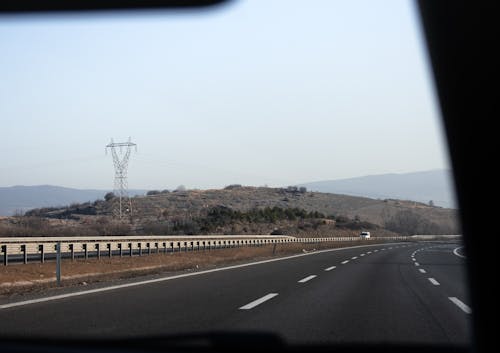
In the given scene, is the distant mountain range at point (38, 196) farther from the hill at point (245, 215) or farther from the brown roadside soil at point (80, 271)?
the brown roadside soil at point (80, 271)

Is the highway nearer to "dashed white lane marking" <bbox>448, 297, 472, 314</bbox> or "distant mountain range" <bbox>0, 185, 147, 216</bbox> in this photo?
"dashed white lane marking" <bbox>448, 297, 472, 314</bbox>

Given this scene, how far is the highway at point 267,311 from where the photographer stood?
9.13 meters

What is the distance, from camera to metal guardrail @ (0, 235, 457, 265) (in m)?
23.3

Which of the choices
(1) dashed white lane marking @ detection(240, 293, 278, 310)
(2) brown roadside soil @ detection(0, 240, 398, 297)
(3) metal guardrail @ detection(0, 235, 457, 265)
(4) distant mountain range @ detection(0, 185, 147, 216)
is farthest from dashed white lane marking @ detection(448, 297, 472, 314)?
(4) distant mountain range @ detection(0, 185, 147, 216)

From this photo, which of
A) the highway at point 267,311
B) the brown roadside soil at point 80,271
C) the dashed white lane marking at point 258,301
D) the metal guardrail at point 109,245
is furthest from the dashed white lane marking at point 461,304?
the metal guardrail at point 109,245

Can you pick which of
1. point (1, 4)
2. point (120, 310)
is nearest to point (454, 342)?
point (120, 310)

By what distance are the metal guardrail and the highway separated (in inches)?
296

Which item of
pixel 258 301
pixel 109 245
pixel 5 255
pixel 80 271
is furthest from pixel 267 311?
pixel 109 245

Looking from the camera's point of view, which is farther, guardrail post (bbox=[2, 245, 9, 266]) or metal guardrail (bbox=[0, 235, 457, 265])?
metal guardrail (bbox=[0, 235, 457, 265])

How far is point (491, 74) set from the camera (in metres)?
4.44

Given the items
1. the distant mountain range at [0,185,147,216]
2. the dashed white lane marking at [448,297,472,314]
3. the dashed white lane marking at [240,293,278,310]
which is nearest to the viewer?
the dashed white lane marking at [448,297,472,314]

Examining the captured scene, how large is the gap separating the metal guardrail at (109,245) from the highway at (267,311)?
7512 mm

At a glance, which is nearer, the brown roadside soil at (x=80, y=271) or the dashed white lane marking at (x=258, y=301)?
the dashed white lane marking at (x=258, y=301)

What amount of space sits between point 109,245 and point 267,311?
1795 centimetres
